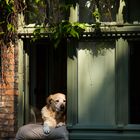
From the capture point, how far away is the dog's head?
8.63 meters

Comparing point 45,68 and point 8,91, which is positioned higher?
point 45,68

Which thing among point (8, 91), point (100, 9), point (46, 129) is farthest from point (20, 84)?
point (100, 9)

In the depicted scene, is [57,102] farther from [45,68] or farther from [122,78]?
[122,78]

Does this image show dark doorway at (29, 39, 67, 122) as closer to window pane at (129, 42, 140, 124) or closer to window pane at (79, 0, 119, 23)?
window pane at (79, 0, 119, 23)

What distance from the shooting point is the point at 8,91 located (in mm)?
8984

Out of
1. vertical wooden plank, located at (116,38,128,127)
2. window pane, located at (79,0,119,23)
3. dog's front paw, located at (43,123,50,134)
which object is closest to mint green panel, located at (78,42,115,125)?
vertical wooden plank, located at (116,38,128,127)

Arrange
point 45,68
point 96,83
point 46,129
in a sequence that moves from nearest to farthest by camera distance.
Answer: point 46,129 → point 96,83 → point 45,68

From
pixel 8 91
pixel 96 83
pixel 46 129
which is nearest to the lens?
pixel 46 129

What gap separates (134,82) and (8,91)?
2.00m

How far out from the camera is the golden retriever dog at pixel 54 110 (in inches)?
340

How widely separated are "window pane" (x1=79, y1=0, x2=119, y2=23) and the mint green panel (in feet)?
1.29

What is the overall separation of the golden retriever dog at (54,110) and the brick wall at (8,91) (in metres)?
0.58

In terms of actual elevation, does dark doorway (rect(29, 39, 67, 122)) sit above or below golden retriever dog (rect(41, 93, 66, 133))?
above

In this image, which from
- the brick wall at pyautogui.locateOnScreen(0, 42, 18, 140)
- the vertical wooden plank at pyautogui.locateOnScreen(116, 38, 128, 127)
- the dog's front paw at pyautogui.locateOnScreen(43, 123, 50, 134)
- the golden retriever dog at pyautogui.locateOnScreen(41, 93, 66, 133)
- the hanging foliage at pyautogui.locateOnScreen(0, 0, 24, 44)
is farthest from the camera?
the brick wall at pyautogui.locateOnScreen(0, 42, 18, 140)
